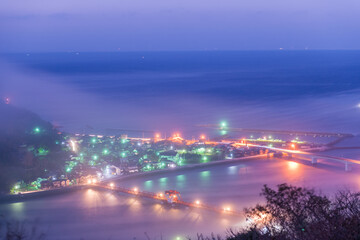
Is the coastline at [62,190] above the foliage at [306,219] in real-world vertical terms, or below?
below

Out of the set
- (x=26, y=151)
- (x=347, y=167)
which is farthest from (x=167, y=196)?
(x=347, y=167)

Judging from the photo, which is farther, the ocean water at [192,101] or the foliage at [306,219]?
the ocean water at [192,101]

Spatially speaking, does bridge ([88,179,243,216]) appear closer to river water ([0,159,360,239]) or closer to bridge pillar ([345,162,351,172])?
river water ([0,159,360,239])

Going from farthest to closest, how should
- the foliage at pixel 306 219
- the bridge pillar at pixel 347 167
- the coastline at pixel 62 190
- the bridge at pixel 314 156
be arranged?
1. the bridge at pixel 314 156
2. the bridge pillar at pixel 347 167
3. the coastline at pixel 62 190
4. the foliage at pixel 306 219

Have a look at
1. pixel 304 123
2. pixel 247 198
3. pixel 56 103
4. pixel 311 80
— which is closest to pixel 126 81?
pixel 56 103

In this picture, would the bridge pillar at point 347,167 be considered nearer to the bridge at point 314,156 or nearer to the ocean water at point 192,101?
the bridge at point 314,156

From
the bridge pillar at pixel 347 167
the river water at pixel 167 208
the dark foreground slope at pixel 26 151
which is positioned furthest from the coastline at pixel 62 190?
the bridge pillar at pixel 347 167

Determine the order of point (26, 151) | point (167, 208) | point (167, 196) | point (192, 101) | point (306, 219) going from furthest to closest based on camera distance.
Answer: point (192, 101)
point (26, 151)
point (167, 196)
point (167, 208)
point (306, 219)

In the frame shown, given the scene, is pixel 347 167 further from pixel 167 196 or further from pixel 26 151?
pixel 26 151

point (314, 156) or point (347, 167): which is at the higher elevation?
point (314, 156)

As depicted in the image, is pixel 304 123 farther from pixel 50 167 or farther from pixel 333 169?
pixel 50 167
